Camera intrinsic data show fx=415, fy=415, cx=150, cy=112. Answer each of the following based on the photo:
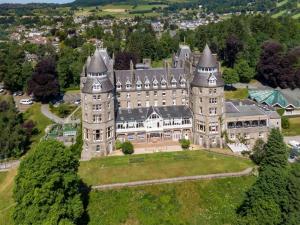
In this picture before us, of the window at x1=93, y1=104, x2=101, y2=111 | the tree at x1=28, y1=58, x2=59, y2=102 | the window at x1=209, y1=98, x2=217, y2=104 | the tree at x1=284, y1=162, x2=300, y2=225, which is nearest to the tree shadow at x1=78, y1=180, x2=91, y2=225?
the window at x1=93, y1=104, x2=101, y2=111

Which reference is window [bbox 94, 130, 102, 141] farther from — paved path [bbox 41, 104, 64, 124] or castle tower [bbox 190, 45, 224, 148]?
paved path [bbox 41, 104, 64, 124]

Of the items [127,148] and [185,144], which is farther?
[185,144]

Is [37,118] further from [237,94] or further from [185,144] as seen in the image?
[237,94]

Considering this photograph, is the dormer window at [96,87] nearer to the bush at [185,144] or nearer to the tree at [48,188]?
the tree at [48,188]

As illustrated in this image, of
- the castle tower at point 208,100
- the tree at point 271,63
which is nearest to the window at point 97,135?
the castle tower at point 208,100

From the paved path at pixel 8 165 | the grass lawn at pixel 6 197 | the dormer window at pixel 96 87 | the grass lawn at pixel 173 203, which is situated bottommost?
the grass lawn at pixel 6 197

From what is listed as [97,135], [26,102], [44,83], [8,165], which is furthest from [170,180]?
[26,102]

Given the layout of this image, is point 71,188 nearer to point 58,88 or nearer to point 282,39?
point 58,88
